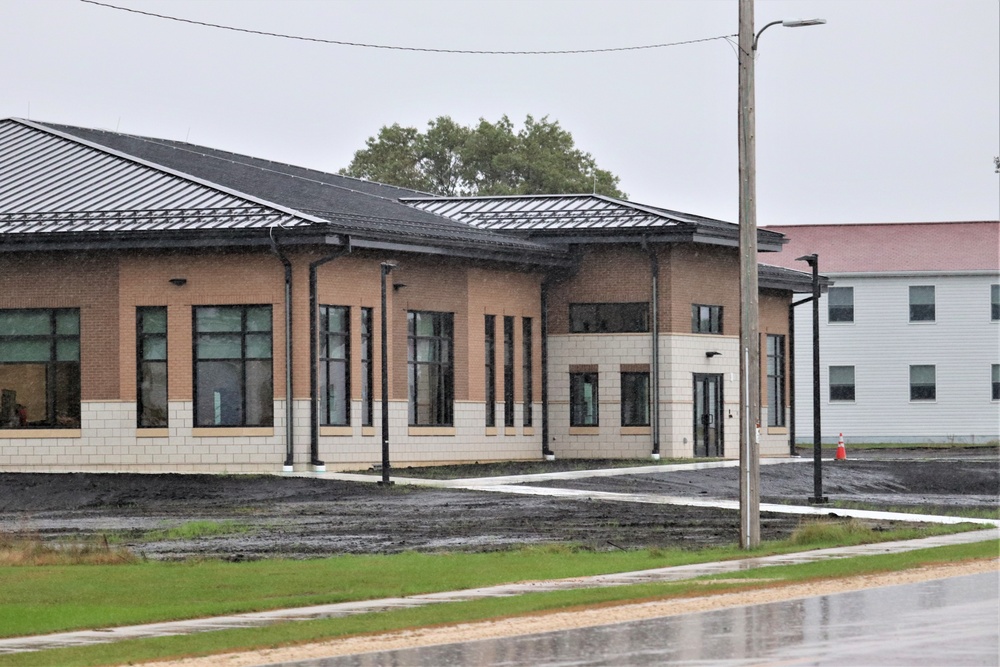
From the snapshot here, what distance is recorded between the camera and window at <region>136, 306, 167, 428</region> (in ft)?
131

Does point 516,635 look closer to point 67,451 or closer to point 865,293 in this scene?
point 67,451

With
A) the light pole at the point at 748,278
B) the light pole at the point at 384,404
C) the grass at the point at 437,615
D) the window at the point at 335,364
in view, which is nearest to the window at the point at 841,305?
the window at the point at 335,364

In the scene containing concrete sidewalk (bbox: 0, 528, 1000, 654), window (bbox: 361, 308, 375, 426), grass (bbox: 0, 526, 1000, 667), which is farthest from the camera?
window (bbox: 361, 308, 375, 426)

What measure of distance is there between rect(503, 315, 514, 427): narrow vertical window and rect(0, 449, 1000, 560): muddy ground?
150 inches

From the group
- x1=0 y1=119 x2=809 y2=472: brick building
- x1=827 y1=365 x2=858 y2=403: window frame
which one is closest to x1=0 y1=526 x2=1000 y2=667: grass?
x1=0 y1=119 x2=809 y2=472: brick building

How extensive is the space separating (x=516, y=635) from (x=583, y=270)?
32354mm

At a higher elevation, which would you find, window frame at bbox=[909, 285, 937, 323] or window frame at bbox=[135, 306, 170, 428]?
window frame at bbox=[909, 285, 937, 323]

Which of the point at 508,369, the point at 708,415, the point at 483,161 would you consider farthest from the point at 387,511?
the point at 483,161

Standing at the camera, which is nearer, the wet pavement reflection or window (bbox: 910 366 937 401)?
the wet pavement reflection

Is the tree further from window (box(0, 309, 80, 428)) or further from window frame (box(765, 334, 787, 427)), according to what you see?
window (box(0, 309, 80, 428))

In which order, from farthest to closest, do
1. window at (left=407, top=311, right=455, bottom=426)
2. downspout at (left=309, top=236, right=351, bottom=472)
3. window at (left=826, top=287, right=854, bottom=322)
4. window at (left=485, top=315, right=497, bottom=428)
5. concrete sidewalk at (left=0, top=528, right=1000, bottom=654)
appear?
window at (left=826, top=287, right=854, bottom=322)
window at (left=485, top=315, right=497, bottom=428)
window at (left=407, top=311, right=455, bottom=426)
downspout at (left=309, top=236, right=351, bottom=472)
concrete sidewalk at (left=0, top=528, right=1000, bottom=654)

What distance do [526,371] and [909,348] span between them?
97.3ft

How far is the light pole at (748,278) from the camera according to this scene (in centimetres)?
2334

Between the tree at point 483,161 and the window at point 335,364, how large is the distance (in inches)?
1919
